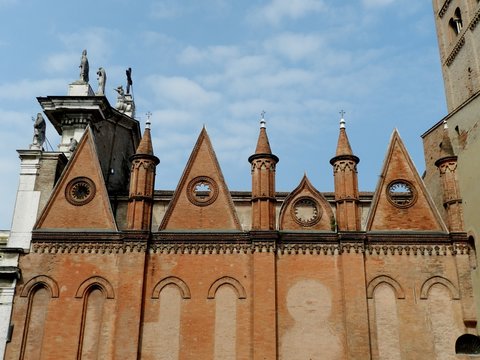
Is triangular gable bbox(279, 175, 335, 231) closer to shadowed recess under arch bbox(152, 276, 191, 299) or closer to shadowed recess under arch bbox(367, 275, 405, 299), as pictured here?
shadowed recess under arch bbox(367, 275, 405, 299)

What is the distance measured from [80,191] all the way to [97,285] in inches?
149

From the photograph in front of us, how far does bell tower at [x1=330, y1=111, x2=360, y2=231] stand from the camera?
1998cm

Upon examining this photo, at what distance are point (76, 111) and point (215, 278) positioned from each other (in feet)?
31.3

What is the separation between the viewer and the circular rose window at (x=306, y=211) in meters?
20.6

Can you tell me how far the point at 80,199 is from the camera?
20.9m

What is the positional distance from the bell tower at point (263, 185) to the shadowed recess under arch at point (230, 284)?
6.50 feet

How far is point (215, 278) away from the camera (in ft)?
64.0

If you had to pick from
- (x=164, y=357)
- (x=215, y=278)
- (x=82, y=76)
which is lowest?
(x=164, y=357)

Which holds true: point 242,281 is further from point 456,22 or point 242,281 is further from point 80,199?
point 456,22

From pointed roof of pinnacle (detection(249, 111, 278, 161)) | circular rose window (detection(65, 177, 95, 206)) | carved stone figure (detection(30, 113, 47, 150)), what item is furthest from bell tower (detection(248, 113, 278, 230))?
carved stone figure (detection(30, 113, 47, 150))

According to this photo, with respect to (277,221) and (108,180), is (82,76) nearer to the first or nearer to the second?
(108,180)

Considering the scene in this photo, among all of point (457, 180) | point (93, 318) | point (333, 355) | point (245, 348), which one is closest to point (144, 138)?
point (93, 318)

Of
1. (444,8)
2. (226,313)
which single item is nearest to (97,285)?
(226,313)

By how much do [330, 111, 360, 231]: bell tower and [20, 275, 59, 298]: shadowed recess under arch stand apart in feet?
33.1
